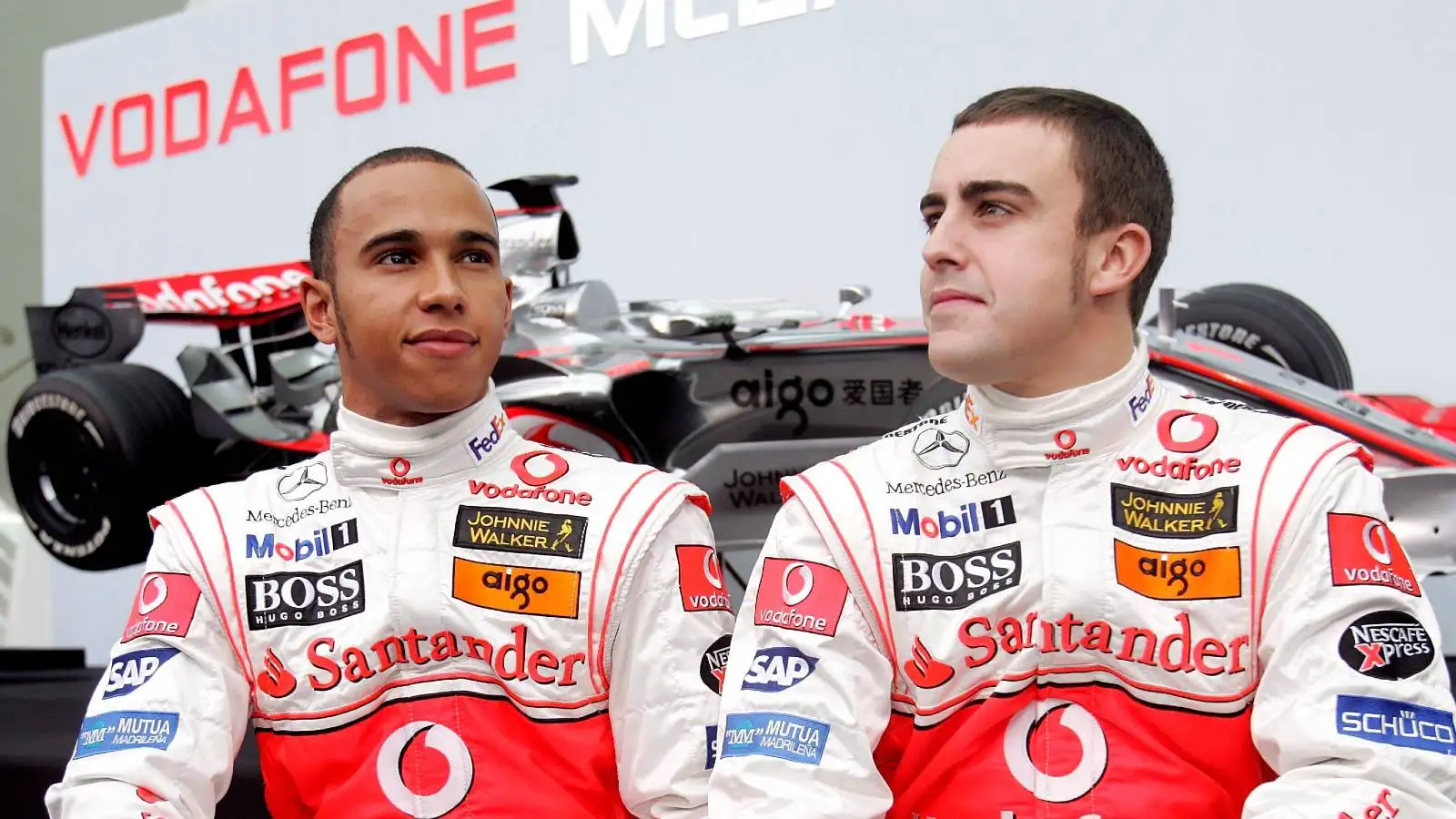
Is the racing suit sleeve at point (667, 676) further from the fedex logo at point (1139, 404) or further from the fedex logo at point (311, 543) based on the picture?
the fedex logo at point (1139, 404)

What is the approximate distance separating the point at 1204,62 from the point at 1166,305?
0.40 m

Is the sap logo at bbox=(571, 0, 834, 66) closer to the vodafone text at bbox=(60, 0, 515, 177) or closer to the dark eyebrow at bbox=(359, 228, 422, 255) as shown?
the vodafone text at bbox=(60, 0, 515, 177)

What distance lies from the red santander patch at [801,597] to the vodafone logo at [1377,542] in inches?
16.1

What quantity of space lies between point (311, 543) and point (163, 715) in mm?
204

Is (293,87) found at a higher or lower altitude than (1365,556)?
higher

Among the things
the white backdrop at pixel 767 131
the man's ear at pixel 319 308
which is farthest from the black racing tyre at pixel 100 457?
the man's ear at pixel 319 308

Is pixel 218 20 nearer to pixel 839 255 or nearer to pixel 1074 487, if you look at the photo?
pixel 839 255

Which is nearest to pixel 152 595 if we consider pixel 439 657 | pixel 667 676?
pixel 439 657

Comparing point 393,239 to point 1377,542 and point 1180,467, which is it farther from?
point 1377,542

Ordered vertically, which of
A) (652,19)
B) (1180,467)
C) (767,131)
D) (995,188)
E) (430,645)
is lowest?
(430,645)

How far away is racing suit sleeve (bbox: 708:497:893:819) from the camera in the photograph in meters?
1.08

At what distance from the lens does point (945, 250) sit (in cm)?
121

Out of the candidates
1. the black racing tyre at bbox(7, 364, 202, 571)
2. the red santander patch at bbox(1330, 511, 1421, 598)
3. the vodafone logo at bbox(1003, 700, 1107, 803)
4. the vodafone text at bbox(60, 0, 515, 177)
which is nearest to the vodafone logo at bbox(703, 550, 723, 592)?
the vodafone logo at bbox(1003, 700, 1107, 803)

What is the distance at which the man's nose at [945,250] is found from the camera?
3.94 feet
